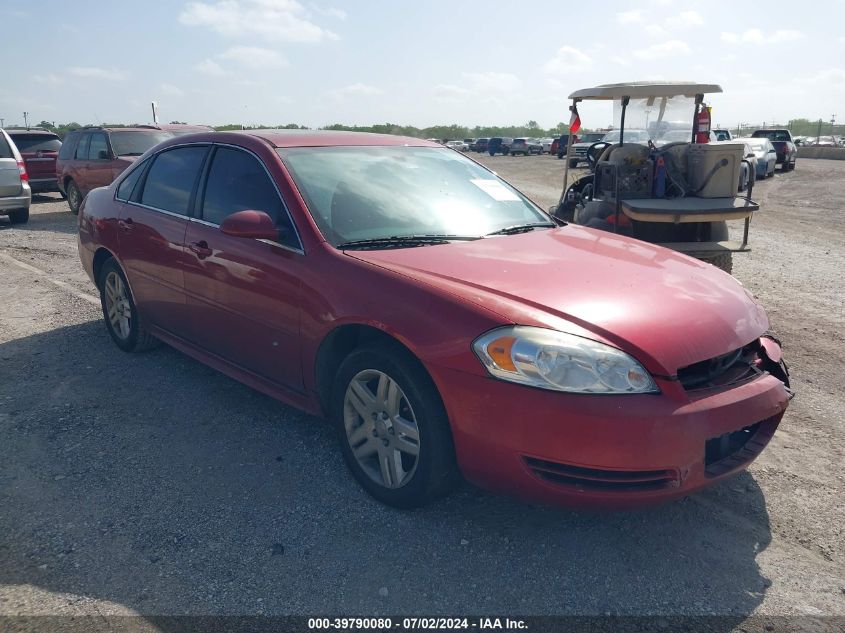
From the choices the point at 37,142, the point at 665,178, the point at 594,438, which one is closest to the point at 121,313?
the point at 594,438

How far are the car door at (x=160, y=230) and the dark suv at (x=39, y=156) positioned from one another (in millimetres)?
13341

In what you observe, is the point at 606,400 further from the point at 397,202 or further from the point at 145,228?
the point at 145,228

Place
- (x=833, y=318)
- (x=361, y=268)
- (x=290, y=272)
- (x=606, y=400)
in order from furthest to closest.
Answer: (x=833, y=318) → (x=290, y=272) → (x=361, y=268) → (x=606, y=400)

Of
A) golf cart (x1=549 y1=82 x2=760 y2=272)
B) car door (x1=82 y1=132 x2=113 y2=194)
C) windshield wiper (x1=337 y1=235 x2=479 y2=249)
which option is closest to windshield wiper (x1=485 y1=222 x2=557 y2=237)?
windshield wiper (x1=337 y1=235 x2=479 y2=249)

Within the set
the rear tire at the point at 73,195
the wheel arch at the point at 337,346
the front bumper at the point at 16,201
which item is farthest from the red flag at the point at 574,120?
the rear tire at the point at 73,195

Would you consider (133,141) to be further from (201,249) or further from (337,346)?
(337,346)

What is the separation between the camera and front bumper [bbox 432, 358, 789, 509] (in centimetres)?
256

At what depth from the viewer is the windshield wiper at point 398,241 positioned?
11.2 ft

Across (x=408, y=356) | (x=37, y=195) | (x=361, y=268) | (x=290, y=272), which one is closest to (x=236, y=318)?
(x=290, y=272)

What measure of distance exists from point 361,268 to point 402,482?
3.25 ft

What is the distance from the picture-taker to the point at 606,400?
101 inches

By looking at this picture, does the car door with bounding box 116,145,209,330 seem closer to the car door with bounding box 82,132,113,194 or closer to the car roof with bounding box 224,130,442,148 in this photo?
the car roof with bounding box 224,130,442,148

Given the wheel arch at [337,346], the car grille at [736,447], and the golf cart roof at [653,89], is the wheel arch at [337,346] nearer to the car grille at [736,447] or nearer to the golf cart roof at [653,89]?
the car grille at [736,447]

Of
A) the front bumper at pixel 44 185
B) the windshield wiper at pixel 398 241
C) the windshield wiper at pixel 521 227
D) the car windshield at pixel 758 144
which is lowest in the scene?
the front bumper at pixel 44 185
